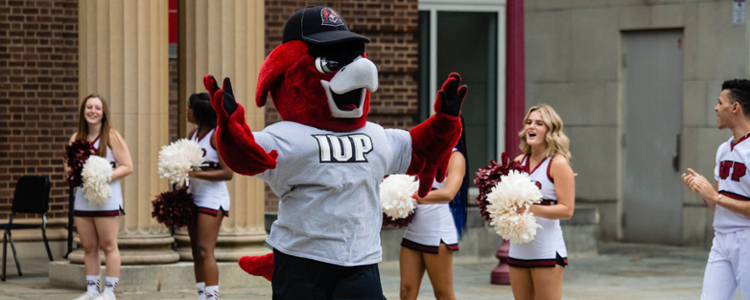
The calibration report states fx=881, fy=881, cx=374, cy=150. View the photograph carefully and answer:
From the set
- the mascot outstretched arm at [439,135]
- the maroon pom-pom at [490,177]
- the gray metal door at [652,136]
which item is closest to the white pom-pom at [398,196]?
the maroon pom-pom at [490,177]

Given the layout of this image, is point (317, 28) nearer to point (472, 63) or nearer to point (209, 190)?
point (209, 190)

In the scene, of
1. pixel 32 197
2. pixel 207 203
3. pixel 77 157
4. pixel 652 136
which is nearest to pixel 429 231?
pixel 207 203

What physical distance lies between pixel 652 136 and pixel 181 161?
8472 millimetres

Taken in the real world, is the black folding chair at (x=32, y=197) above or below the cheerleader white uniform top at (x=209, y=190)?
below

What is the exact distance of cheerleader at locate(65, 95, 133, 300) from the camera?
7.11 meters

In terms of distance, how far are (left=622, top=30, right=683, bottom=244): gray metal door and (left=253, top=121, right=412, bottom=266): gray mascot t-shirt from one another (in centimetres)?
1015

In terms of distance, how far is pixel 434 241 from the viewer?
19.3 feet

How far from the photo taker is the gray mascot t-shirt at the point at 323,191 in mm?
3535

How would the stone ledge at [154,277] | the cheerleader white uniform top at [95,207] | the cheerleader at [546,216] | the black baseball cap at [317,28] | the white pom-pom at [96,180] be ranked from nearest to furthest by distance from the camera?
the black baseball cap at [317,28] < the cheerleader at [546,216] < the white pom-pom at [96,180] < the cheerleader white uniform top at [95,207] < the stone ledge at [154,277]

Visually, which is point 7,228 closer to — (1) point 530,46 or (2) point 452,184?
(2) point 452,184

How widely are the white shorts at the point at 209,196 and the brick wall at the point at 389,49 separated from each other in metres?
5.03

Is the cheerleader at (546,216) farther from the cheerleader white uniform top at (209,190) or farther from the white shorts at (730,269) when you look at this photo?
the cheerleader white uniform top at (209,190)

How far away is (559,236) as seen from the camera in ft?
17.5

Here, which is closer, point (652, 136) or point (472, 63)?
point (472, 63)
